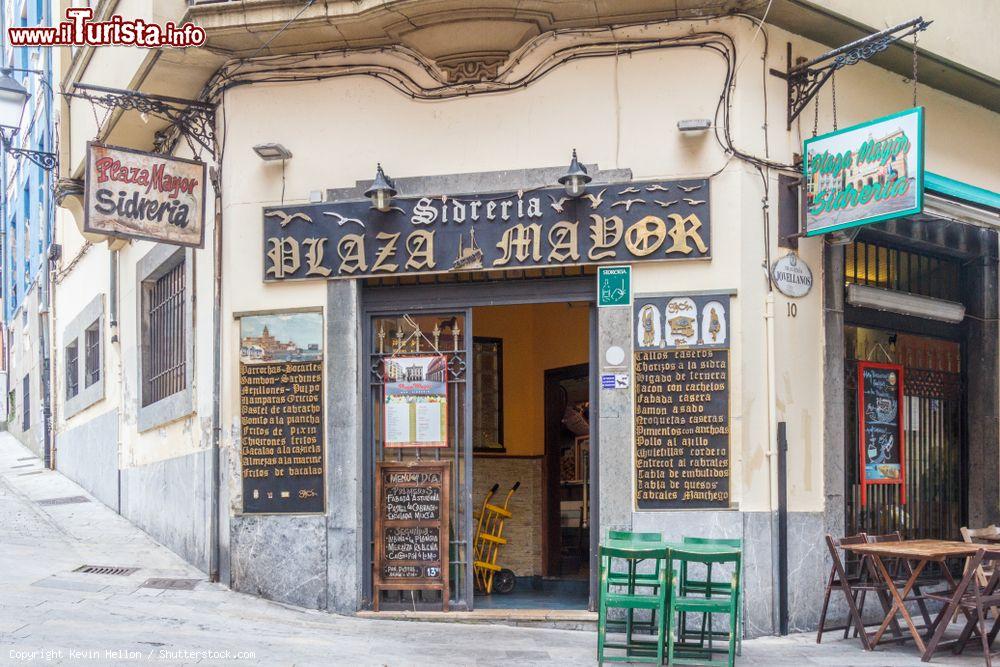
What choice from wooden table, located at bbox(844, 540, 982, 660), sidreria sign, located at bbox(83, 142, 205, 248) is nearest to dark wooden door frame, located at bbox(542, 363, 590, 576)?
wooden table, located at bbox(844, 540, 982, 660)

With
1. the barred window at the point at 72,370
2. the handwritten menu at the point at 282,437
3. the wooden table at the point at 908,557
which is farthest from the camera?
the barred window at the point at 72,370

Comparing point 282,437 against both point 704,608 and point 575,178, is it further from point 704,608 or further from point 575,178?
point 704,608

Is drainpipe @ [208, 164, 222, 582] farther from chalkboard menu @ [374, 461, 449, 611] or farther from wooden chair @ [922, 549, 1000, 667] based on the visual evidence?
wooden chair @ [922, 549, 1000, 667]

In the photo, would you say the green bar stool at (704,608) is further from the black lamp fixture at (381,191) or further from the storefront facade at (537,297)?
the black lamp fixture at (381,191)

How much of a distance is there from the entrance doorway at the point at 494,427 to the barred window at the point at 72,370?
8.57 meters

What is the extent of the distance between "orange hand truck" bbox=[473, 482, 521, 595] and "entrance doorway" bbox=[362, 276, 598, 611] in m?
0.02

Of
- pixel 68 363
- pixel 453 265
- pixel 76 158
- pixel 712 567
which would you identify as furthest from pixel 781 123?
pixel 68 363

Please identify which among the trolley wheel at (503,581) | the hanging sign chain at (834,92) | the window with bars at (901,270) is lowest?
the trolley wheel at (503,581)

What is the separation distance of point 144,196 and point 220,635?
4111 millimetres

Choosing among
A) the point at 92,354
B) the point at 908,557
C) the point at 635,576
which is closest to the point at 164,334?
the point at 92,354

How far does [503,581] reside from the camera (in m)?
11.4

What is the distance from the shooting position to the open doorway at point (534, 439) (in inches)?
476

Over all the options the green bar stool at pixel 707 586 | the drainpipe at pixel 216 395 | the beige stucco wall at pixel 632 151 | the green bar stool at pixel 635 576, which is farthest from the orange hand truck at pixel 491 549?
the green bar stool at pixel 707 586

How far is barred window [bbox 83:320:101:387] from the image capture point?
1587 cm
